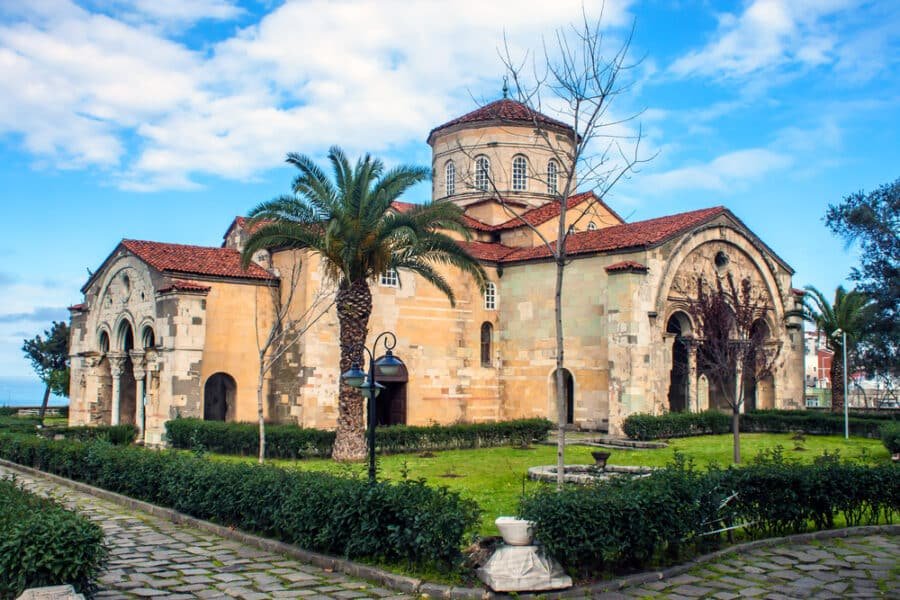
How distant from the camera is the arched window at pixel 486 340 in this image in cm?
3303

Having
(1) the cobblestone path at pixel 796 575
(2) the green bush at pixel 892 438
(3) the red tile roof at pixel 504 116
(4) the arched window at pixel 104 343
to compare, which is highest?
(3) the red tile roof at pixel 504 116

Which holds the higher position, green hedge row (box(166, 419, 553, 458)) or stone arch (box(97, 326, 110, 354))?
stone arch (box(97, 326, 110, 354))

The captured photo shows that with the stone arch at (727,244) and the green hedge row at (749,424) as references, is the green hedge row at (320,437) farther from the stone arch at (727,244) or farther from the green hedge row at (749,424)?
the stone arch at (727,244)

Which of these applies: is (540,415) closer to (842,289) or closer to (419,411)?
(419,411)

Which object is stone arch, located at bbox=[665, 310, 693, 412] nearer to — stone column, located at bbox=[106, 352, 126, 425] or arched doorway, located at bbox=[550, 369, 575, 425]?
arched doorway, located at bbox=[550, 369, 575, 425]

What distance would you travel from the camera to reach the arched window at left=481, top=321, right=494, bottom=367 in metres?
33.0

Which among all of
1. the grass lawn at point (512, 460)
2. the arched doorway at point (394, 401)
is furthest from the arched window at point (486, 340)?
the grass lawn at point (512, 460)

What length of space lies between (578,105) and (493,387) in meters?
19.6

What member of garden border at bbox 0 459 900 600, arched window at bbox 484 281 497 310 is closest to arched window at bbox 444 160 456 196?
arched window at bbox 484 281 497 310

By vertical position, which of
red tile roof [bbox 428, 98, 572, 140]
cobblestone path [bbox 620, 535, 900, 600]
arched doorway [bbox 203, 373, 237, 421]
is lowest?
cobblestone path [bbox 620, 535, 900, 600]

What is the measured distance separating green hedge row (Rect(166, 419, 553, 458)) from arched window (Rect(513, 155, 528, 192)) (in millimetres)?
12495

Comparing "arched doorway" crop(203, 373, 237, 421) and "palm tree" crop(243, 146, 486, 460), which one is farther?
"arched doorway" crop(203, 373, 237, 421)

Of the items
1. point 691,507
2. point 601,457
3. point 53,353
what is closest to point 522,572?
point 691,507

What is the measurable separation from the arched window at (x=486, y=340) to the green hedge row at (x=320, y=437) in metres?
5.83
